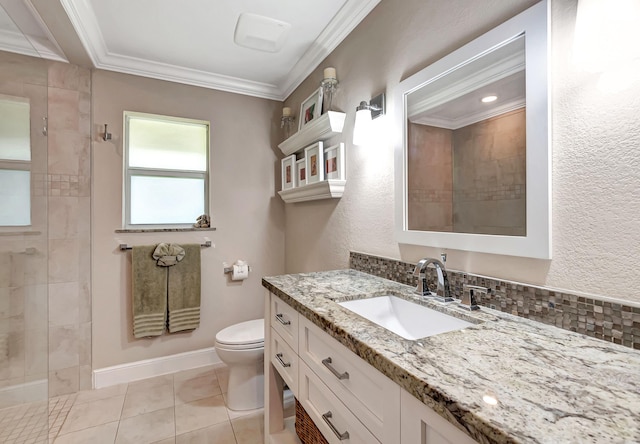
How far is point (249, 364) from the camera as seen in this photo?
78.2 inches

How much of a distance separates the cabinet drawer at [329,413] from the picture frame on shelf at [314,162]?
128cm

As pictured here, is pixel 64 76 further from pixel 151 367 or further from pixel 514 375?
pixel 514 375

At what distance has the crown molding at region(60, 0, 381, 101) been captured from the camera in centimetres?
175

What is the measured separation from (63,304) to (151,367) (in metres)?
0.80

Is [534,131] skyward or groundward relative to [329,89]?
groundward

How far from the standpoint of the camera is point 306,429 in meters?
1.46

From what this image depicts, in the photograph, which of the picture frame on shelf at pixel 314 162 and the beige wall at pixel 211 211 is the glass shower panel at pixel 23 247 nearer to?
the beige wall at pixel 211 211

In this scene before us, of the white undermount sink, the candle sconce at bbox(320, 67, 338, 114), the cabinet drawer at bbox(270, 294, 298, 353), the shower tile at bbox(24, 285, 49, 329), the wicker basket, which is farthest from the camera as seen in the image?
the candle sconce at bbox(320, 67, 338, 114)

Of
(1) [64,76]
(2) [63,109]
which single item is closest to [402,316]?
(2) [63,109]

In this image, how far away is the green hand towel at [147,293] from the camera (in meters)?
2.33

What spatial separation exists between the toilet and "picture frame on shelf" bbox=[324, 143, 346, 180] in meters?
1.17

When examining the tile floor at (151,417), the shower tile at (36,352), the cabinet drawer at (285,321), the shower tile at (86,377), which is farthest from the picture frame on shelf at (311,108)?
the shower tile at (86,377)

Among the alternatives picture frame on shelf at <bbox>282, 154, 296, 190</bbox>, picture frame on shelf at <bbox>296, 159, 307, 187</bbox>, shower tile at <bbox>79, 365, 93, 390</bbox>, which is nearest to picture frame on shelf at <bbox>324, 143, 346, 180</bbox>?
picture frame on shelf at <bbox>296, 159, 307, 187</bbox>

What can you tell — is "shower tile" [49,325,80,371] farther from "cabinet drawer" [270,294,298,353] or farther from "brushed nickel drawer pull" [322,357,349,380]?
"brushed nickel drawer pull" [322,357,349,380]
